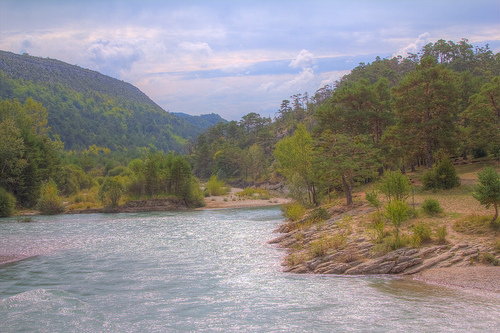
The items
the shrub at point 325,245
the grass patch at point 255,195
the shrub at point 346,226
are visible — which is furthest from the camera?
the grass patch at point 255,195

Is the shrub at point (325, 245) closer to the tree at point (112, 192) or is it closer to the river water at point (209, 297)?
the river water at point (209, 297)

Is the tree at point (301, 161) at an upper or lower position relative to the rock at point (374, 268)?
upper

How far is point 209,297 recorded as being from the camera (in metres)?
15.4

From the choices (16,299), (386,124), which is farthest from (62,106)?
(16,299)

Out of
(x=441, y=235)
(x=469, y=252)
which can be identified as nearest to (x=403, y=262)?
(x=441, y=235)

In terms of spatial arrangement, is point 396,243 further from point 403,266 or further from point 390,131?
point 390,131

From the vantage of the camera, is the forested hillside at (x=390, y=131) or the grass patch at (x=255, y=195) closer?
the forested hillside at (x=390, y=131)

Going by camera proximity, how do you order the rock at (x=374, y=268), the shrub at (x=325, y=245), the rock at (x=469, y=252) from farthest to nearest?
the shrub at (x=325, y=245)
the rock at (x=374, y=268)
the rock at (x=469, y=252)

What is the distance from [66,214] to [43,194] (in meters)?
4.97

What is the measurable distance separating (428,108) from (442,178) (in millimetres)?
9353

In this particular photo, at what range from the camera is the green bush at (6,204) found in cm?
4675

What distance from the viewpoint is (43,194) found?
54219 mm

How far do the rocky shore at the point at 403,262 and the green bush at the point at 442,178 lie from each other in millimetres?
14430

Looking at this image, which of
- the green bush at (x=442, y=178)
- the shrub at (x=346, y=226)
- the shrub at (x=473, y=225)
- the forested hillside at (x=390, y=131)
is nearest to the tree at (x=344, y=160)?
the forested hillside at (x=390, y=131)
